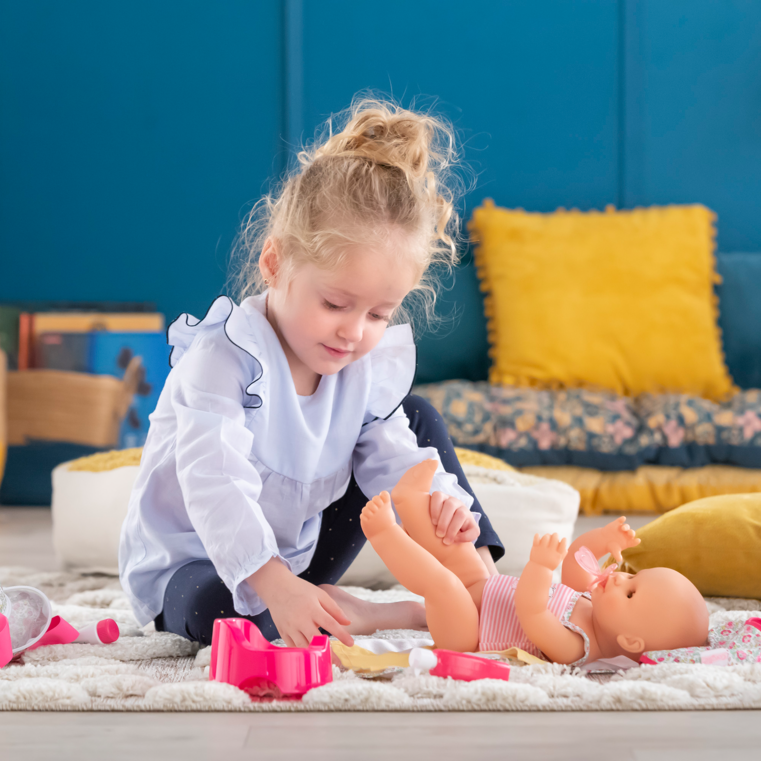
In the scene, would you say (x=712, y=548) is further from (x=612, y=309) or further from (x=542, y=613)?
(x=612, y=309)

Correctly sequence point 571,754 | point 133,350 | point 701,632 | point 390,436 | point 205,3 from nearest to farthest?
point 571,754 < point 701,632 < point 390,436 < point 133,350 < point 205,3

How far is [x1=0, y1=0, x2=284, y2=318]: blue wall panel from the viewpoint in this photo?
2.58 meters

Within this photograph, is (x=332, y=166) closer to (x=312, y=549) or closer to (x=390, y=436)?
(x=390, y=436)

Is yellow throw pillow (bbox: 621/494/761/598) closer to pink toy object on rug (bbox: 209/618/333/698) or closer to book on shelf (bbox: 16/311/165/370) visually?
pink toy object on rug (bbox: 209/618/333/698)

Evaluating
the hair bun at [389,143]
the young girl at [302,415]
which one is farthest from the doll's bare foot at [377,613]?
the hair bun at [389,143]

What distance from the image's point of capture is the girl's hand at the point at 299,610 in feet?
2.35

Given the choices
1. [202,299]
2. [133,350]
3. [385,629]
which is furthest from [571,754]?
[202,299]

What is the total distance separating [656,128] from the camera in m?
2.62

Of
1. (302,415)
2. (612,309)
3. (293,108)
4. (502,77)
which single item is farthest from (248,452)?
(502,77)

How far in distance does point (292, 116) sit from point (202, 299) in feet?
2.05

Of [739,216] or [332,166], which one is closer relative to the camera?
[332,166]

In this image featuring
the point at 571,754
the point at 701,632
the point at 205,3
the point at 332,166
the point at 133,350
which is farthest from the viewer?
the point at 205,3

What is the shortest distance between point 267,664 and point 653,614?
0.35 meters

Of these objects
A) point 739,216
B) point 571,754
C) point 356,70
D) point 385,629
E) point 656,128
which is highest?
point 356,70
